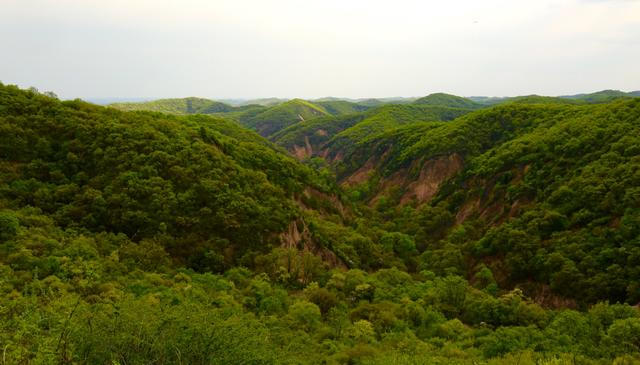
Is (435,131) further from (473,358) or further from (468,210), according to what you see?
(473,358)

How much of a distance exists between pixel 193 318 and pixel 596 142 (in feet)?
233

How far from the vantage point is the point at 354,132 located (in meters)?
185

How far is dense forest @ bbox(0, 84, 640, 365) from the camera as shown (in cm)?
2034

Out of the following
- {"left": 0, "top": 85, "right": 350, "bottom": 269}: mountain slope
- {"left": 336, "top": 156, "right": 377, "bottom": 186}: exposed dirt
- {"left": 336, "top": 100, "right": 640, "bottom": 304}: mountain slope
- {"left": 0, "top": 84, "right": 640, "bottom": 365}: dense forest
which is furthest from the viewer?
{"left": 336, "top": 156, "right": 377, "bottom": 186}: exposed dirt

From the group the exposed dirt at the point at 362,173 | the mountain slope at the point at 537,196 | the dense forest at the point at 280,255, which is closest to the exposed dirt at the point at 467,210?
the mountain slope at the point at 537,196

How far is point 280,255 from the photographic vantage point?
4278cm

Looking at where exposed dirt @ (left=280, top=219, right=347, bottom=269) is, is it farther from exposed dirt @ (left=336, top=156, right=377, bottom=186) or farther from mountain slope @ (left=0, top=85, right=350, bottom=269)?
exposed dirt @ (left=336, top=156, right=377, bottom=186)

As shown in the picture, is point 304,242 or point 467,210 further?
point 467,210

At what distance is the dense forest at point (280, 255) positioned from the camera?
20.3 metres

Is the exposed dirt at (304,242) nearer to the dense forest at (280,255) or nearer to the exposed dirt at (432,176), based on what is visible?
the dense forest at (280,255)

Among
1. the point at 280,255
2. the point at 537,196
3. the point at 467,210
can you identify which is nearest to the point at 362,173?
the point at 467,210

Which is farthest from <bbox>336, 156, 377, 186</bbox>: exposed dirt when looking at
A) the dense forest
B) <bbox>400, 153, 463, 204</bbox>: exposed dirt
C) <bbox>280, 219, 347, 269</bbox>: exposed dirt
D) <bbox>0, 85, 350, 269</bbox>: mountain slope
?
<bbox>280, 219, 347, 269</bbox>: exposed dirt

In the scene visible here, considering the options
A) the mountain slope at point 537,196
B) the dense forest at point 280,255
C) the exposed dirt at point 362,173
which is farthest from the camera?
the exposed dirt at point 362,173

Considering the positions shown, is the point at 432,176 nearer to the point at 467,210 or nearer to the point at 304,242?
the point at 467,210
